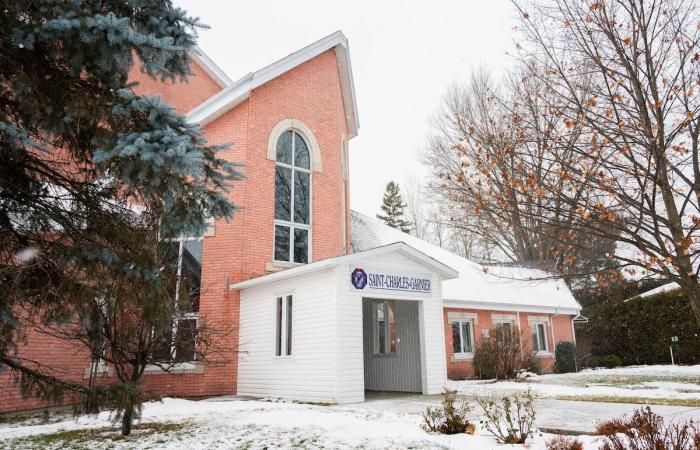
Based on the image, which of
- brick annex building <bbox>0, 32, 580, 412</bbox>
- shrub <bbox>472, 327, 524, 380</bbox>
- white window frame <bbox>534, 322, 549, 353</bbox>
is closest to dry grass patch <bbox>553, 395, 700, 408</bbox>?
brick annex building <bbox>0, 32, 580, 412</bbox>

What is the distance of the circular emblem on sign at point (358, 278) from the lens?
11.5m

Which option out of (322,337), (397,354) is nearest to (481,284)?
(397,354)

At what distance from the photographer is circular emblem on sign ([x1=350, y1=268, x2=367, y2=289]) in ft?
37.7

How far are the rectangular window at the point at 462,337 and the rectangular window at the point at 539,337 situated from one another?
171 inches

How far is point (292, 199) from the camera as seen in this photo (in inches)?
591

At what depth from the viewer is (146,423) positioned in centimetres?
879

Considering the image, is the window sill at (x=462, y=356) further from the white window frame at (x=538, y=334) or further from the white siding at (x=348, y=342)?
the white siding at (x=348, y=342)

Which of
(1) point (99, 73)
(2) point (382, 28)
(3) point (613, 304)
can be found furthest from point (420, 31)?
(3) point (613, 304)

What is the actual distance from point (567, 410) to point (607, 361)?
18207 mm

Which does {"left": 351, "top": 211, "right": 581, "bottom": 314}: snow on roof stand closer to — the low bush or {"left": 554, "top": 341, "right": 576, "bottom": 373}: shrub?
{"left": 554, "top": 341, "right": 576, "bottom": 373}: shrub

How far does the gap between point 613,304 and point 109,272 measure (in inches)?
1045

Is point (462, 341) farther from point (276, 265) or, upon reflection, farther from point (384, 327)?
point (276, 265)

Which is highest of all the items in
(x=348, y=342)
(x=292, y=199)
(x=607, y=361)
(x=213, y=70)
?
(x=213, y=70)

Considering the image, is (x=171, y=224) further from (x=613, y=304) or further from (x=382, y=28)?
(x=613, y=304)
